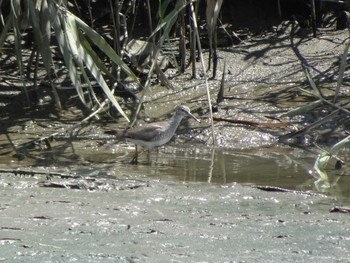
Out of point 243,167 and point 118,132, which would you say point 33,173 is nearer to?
point 118,132

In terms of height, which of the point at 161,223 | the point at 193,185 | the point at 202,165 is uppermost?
the point at 161,223

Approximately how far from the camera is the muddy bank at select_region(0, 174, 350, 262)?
5.38m

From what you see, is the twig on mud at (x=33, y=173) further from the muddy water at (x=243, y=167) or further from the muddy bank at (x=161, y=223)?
the muddy water at (x=243, y=167)

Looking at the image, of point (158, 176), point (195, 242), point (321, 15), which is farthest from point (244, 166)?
point (321, 15)

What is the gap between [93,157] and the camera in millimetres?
8445

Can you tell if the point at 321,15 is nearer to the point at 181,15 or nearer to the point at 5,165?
the point at 181,15

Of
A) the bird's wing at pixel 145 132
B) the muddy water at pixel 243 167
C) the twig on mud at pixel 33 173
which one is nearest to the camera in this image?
the twig on mud at pixel 33 173

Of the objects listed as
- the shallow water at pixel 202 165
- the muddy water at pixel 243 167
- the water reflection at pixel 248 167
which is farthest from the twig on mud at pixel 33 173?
the water reflection at pixel 248 167

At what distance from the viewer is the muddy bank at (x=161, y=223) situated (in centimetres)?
538

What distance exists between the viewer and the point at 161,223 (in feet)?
19.7

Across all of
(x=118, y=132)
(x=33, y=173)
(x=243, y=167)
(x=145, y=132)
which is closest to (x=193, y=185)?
(x=243, y=167)

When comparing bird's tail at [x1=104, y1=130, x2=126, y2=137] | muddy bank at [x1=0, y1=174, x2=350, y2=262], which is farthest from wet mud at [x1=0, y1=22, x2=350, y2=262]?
bird's tail at [x1=104, y1=130, x2=126, y2=137]

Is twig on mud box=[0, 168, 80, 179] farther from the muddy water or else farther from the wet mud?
the muddy water

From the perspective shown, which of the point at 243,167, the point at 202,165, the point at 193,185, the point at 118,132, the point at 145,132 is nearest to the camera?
the point at 193,185
